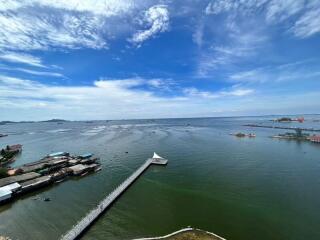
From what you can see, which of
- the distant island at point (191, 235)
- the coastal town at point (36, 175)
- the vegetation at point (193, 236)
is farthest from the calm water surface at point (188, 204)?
the vegetation at point (193, 236)

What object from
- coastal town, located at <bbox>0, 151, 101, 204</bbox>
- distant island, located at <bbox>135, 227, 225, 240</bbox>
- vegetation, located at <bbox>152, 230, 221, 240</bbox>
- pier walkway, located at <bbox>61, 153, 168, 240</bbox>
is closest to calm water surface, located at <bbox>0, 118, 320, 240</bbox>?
pier walkway, located at <bbox>61, 153, 168, 240</bbox>

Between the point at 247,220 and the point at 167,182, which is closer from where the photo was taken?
the point at 247,220

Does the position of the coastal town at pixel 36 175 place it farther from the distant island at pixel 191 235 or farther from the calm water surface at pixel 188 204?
the distant island at pixel 191 235

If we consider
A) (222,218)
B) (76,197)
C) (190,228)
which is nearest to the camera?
(190,228)

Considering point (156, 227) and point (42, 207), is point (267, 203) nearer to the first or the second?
point (156, 227)

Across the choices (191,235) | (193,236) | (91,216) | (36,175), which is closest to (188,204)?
(191,235)

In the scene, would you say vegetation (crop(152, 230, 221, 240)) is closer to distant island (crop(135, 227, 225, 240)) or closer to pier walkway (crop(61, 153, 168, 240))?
distant island (crop(135, 227, 225, 240))

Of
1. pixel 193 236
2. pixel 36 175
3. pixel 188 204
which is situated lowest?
pixel 188 204

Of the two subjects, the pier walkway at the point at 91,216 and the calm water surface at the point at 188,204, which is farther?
the calm water surface at the point at 188,204

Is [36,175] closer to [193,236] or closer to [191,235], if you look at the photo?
[191,235]

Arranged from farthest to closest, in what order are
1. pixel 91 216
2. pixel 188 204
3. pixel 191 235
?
1. pixel 188 204
2. pixel 91 216
3. pixel 191 235

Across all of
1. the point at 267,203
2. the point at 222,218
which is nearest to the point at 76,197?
the point at 222,218
